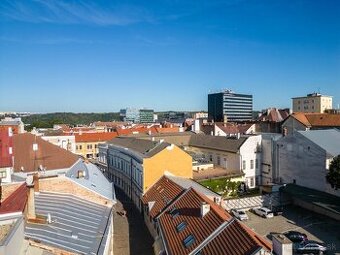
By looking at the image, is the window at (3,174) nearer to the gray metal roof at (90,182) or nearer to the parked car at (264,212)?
the gray metal roof at (90,182)

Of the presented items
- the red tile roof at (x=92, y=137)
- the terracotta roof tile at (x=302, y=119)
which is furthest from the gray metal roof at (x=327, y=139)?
the red tile roof at (x=92, y=137)

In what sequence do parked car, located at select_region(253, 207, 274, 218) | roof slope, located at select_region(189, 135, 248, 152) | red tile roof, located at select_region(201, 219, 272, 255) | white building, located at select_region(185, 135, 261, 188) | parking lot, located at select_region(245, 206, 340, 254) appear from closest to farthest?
red tile roof, located at select_region(201, 219, 272, 255), parking lot, located at select_region(245, 206, 340, 254), parked car, located at select_region(253, 207, 274, 218), white building, located at select_region(185, 135, 261, 188), roof slope, located at select_region(189, 135, 248, 152)

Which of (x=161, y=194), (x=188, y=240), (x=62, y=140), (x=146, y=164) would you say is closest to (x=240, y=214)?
(x=161, y=194)

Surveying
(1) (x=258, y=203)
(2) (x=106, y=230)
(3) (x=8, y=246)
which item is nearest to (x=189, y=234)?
(2) (x=106, y=230)

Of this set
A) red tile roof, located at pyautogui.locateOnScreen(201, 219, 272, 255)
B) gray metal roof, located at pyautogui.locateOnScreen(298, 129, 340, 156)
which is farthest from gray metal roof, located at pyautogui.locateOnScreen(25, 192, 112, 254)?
gray metal roof, located at pyautogui.locateOnScreen(298, 129, 340, 156)

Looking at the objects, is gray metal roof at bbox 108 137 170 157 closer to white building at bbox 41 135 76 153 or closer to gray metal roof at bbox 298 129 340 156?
white building at bbox 41 135 76 153
